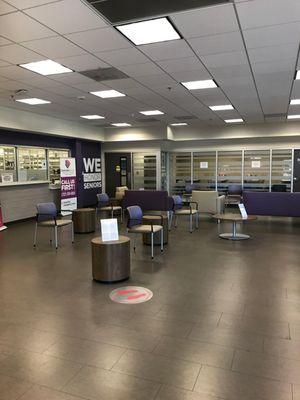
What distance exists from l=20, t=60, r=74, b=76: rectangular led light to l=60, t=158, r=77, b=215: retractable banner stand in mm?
5049

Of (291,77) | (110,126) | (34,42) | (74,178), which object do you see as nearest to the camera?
(34,42)

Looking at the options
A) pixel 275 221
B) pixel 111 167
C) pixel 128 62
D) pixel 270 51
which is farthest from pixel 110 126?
pixel 270 51

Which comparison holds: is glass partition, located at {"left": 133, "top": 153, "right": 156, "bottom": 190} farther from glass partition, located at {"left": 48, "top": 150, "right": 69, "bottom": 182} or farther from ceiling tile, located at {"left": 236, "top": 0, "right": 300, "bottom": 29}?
ceiling tile, located at {"left": 236, "top": 0, "right": 300, "bottom": 29}

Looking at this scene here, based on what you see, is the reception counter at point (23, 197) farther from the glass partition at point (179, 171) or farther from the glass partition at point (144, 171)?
the glass partition at point (179, 171)

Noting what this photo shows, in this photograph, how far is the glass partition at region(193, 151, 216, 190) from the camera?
42.0 ft

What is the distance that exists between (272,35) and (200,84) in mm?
2324

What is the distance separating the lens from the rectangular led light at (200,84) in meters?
5.92

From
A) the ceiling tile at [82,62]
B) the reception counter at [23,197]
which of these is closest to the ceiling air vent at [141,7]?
the ceiling tile at [82,62]

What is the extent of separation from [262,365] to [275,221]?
7130 millimetres

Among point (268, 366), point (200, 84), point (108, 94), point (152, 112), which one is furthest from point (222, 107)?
point (268, 366)

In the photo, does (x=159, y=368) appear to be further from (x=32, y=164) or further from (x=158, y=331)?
(x=32, y=164)

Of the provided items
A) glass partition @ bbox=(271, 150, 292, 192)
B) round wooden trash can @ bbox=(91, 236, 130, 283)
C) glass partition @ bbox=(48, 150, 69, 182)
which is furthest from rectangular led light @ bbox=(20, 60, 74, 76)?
glass partition @ bbox=(271, 150, 292, 192)

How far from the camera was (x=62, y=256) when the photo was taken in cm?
571

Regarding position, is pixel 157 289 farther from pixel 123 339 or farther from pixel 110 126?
pixel 110 126
